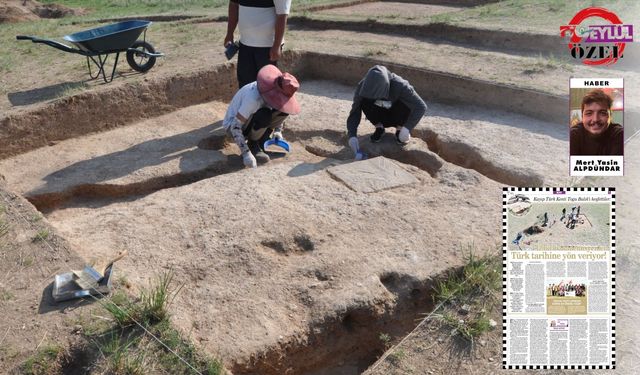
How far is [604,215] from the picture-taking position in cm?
334

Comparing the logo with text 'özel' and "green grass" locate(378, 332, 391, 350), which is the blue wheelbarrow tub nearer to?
"green grass" locate(378, 332, 391, 350)

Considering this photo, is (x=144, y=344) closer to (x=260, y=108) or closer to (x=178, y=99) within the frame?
(x=260, y=108)

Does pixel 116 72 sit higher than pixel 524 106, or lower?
higher

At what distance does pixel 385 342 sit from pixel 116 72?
4878mm

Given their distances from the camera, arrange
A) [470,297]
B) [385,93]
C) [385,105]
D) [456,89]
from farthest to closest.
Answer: [456,89], [385,105], [385,93], [470,297]

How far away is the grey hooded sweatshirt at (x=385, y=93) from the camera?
5375 mm

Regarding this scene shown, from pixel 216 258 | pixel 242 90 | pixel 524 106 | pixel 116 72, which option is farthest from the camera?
pixel 116 72

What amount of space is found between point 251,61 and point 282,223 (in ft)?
6.65

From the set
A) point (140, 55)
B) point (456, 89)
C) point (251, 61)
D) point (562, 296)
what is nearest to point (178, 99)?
point (140, 55)

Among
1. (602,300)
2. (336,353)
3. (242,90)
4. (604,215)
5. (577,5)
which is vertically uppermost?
(577,5)

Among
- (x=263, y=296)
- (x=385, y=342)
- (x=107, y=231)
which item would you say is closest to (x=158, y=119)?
(x=107, y=231)

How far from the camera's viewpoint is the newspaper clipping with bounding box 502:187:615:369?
3.03 m

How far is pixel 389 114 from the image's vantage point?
577cm

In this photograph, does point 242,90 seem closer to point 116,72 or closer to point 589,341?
point 116,72
